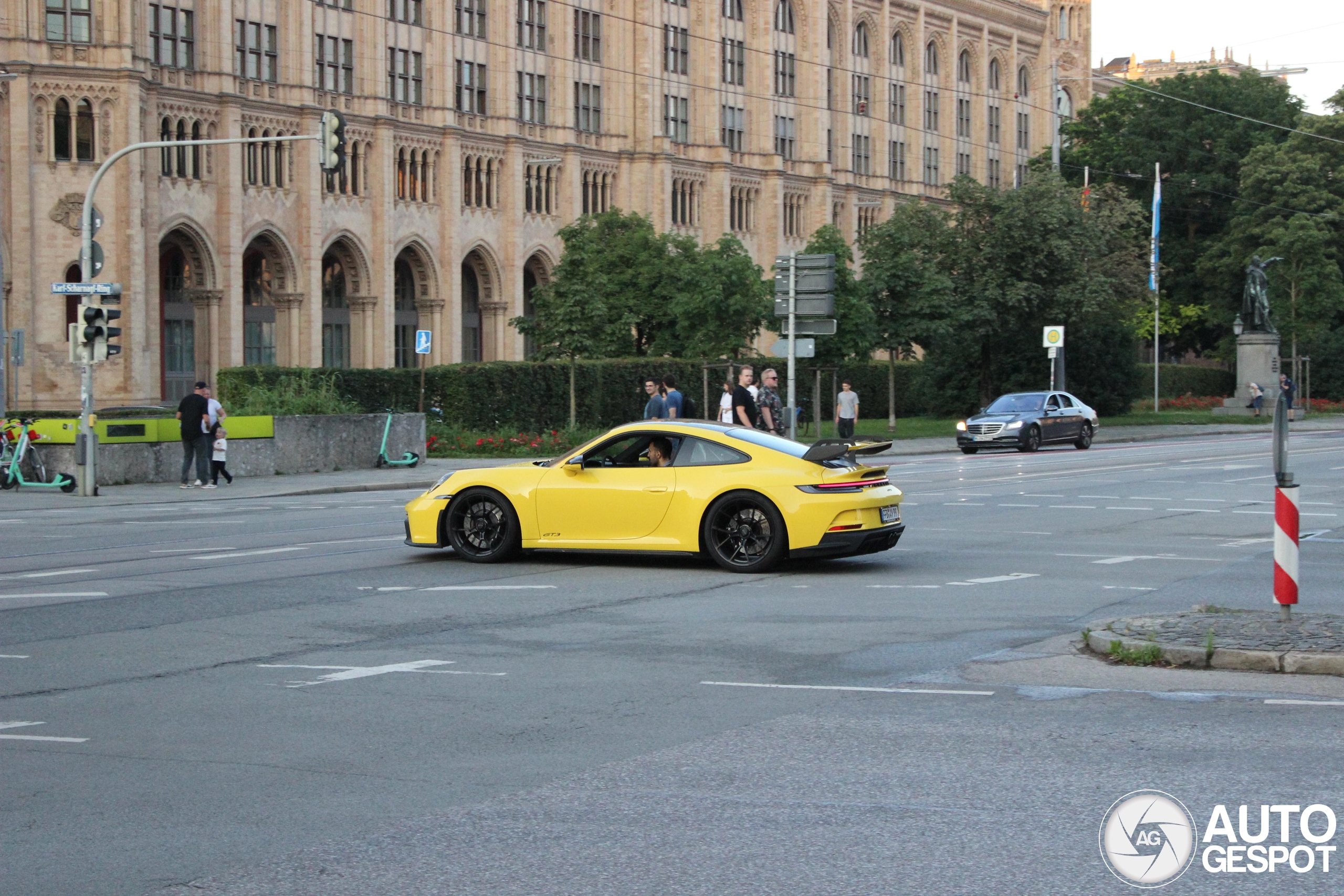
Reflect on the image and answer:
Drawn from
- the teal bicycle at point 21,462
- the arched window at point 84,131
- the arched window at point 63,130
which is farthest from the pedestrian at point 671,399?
the arched window at point 63,130

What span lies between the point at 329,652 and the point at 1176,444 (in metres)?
38.3

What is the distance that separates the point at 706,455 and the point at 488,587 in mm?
2361

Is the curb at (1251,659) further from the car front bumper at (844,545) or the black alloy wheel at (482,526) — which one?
the black alloy wheel at (482,526)

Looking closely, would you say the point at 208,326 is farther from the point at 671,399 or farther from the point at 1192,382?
the point at 1192,382

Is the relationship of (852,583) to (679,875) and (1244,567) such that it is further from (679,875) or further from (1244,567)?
(679,875)

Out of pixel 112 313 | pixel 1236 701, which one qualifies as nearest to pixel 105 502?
pixel 112 313

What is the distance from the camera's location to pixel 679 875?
509 cm

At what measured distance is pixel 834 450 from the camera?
13695 millimetres

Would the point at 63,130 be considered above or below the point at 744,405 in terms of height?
above

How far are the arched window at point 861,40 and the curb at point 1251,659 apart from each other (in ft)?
276

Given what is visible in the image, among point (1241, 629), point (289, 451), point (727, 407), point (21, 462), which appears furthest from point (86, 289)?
point (1241, 629)

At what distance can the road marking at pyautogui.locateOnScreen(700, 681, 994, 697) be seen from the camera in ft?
Result: 26.9

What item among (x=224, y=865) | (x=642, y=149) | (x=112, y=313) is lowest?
(x=224, y=865)

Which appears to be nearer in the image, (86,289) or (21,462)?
(86,289)
